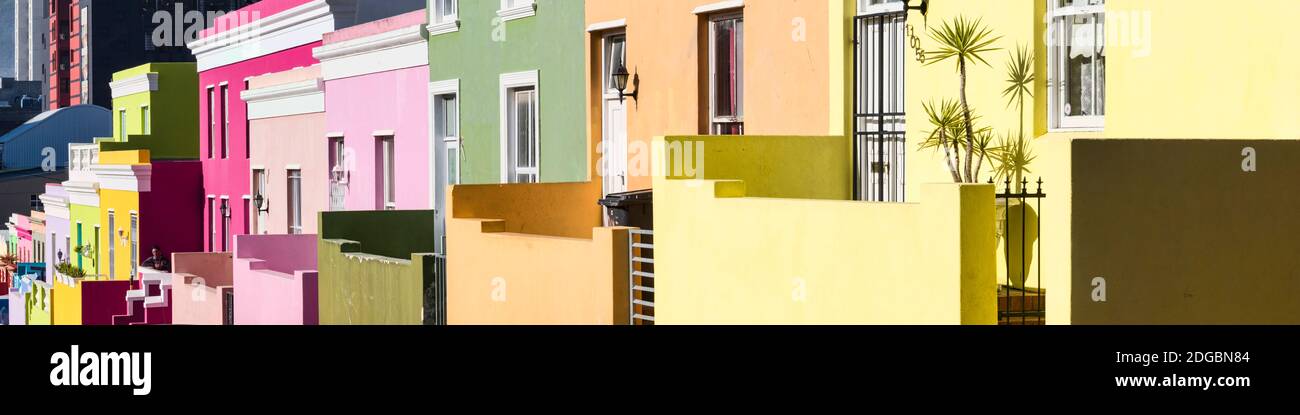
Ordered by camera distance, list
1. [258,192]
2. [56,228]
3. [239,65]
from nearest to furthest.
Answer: [258,192] < [239,65] < [56,228]

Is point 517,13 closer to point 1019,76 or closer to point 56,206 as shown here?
point 1019,76

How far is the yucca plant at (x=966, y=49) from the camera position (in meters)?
12.6

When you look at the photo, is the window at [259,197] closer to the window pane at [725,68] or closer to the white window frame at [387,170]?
the white window frame at [387,170]

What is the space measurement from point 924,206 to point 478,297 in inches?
291

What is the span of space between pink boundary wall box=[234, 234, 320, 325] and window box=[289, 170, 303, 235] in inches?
100.0

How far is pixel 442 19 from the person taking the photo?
22859 mm

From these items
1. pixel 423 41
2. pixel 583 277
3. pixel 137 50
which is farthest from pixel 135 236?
pixel 137 50

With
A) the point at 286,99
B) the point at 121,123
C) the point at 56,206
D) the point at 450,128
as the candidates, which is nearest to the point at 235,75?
the point at 286,99

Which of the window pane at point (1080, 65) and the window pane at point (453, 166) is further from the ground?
the window pane at point (1080, 65)

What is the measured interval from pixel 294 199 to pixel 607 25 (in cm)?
1231

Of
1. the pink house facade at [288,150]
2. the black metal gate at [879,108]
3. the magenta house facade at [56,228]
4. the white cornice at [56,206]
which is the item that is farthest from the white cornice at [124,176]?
the black metal gate at [879,108]

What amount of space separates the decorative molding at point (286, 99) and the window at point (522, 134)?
694cm

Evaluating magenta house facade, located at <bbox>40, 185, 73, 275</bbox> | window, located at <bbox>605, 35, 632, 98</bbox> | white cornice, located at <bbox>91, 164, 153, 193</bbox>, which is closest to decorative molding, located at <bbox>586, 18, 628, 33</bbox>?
window, located at <bbox>605, 35, 632, 98</bbox>

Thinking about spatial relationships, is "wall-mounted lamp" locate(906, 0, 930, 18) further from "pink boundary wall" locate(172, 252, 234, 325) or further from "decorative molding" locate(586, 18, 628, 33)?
"pink boundary wall" locate(172, 252, 234, 325)
